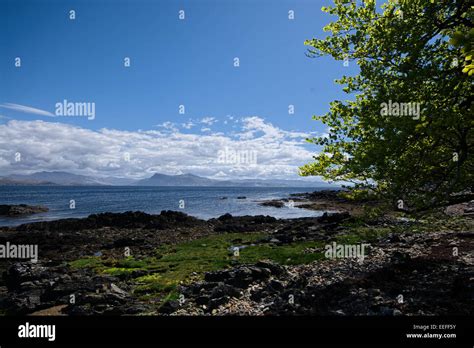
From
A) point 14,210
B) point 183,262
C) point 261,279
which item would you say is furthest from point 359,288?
point 14,210

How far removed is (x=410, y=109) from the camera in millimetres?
12836

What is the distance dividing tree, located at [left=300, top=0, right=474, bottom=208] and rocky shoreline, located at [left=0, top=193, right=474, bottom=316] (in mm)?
2780

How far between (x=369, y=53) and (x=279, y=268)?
13273mm

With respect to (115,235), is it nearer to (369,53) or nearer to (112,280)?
(112,280)

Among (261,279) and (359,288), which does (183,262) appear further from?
(359,288)

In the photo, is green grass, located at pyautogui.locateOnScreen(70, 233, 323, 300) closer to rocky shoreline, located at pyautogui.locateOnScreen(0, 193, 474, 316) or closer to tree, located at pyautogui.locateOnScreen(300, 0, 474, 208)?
rocky shoreline, located at pyautogui.locateOnScreen(0, 193, 474, 316)

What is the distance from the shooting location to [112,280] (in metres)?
20.7

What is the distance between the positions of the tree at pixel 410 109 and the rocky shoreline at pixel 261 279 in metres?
2.78

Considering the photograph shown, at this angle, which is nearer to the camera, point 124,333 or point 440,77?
point 124,333

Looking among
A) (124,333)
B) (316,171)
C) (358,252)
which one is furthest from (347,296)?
(358,252)

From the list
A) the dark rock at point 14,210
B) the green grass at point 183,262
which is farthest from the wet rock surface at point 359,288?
the dark rock at point 14,210

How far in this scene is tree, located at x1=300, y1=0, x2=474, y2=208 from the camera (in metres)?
13.0

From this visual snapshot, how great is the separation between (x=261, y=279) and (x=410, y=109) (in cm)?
1186

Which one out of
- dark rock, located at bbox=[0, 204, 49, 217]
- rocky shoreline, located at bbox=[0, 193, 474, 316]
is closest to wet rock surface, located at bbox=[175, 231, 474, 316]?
rocky shoreline, located at bbox=[0, 193, 474, 316]
